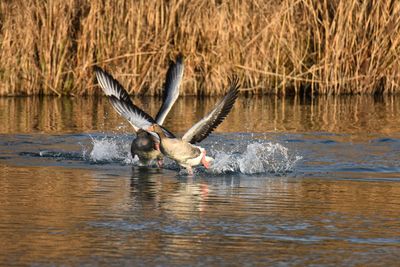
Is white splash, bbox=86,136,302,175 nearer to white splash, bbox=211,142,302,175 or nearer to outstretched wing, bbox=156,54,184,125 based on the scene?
white splash, bbox=211,142,302,175

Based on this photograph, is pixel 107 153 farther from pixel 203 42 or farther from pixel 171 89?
pixel 203 42

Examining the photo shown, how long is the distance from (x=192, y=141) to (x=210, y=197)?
7.40 feet

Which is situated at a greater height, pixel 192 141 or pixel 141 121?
pixel 141 121

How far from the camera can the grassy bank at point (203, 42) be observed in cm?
2092

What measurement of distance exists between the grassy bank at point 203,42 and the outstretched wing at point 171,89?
763 centimetres

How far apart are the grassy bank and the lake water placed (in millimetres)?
3961

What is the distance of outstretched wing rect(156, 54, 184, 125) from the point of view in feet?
42.4

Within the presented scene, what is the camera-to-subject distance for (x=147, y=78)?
21375mm

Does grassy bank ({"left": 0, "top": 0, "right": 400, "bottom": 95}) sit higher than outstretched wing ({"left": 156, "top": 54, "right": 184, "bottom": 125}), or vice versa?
grassy bank ({"left": 0, "top": 0, "right": 400, "bottom": 95})

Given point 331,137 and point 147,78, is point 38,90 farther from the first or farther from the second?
point 331,137

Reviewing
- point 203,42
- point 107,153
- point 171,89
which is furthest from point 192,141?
point 203,42

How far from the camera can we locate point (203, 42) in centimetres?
2136

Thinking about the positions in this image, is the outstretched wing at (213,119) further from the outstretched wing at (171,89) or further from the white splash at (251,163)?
the outstretched wing at (171,89)

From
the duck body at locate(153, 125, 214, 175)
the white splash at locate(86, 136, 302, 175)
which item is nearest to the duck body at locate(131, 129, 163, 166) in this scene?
the white splash at locate(86, 136, 302, 175)
